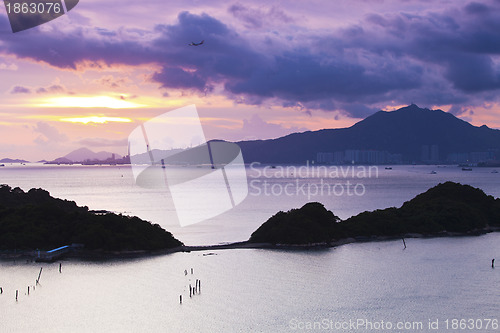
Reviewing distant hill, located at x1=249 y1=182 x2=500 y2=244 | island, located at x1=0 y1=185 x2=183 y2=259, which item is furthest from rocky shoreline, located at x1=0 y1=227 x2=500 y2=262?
distant hill, located at x1=249 y1=182 x2=500 y2=244

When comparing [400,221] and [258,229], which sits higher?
[400,221]

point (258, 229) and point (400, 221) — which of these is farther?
point (400, 221)

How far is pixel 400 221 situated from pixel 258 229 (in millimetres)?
22552

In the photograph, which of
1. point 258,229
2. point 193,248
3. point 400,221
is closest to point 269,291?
point 193,248

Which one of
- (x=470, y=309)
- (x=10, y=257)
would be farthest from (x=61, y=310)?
(x=470, y=309)

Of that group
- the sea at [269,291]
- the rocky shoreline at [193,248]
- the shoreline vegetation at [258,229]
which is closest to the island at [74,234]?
the shoreline vegetation at [258,229]

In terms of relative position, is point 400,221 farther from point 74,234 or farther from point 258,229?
point 74,234

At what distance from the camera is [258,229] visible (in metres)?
77.6

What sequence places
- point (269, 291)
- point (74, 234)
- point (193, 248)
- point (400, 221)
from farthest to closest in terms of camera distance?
point (400, 221), point (193, 248), point (74, 234), point (269, 291)

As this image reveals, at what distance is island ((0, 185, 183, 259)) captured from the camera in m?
64.9

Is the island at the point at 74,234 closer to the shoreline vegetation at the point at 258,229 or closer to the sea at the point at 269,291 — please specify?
the shoreline vegetation at the point at 258,229

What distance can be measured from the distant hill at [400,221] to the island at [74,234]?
14798 mm

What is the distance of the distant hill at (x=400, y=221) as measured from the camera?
243 ft

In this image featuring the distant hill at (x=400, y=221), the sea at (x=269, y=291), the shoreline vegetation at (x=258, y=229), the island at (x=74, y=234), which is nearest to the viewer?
the sea at (x=269, y=291)
